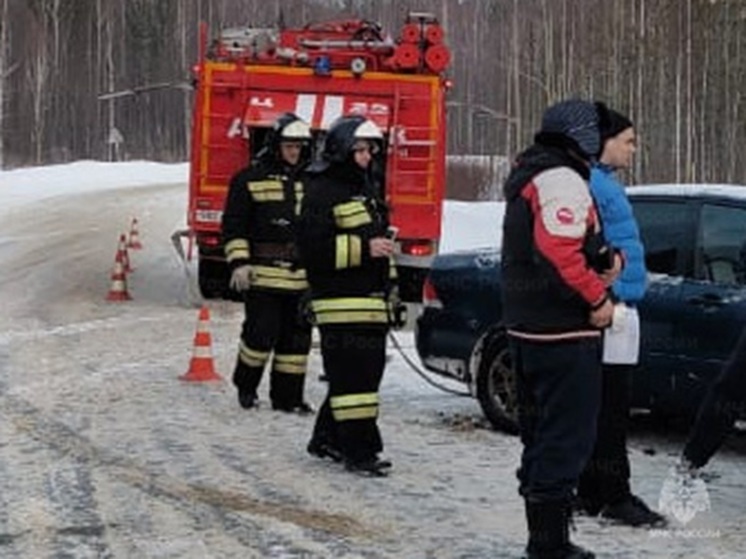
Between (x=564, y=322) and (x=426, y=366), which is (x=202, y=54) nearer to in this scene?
(x=426, y=366)

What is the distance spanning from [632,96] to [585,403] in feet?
129

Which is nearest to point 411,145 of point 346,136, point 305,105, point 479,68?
point 305,105

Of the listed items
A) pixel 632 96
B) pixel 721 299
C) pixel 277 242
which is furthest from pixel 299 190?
pixel 632 96

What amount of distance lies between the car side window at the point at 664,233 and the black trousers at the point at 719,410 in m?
1.43

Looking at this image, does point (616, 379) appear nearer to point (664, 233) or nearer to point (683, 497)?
point (683, 497)

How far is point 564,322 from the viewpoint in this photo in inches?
205

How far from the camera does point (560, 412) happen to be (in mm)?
5215

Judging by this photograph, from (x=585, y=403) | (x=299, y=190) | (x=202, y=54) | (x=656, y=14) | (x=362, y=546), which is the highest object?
(x=656, y=14)

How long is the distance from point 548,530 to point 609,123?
1.70m

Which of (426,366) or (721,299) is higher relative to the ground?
(721,299)

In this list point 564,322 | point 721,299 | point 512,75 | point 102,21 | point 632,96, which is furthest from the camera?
point 102,21

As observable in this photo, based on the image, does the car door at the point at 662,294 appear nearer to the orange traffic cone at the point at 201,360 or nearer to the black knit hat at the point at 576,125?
the black knit hat at the point at 576,125

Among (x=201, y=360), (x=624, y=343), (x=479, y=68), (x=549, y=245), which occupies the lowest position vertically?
(x=201, y=360)

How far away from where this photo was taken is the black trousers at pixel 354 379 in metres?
7.16
